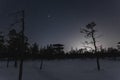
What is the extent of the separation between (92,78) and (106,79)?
2.62 m

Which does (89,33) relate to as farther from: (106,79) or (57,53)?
(57,53)

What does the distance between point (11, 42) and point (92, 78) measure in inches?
1094

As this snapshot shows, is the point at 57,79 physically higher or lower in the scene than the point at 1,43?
lower

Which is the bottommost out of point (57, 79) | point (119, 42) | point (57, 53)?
point (57, 79)

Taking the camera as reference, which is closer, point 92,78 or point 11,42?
point 92,78

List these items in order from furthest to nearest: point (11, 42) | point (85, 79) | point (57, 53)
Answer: point (57, 53) < point (11, 42) < point (85, 79)

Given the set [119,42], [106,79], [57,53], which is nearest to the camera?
[106,79]

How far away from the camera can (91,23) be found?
118ft

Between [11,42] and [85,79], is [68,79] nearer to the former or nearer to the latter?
[85,79]

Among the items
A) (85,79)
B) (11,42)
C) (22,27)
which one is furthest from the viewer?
(11,42)

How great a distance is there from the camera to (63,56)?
73.6 m

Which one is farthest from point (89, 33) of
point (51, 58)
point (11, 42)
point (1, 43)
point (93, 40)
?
point (51, 58)

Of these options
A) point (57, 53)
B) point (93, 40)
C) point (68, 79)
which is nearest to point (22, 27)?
point (68, 79)

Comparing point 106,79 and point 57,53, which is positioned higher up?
point 57,53
